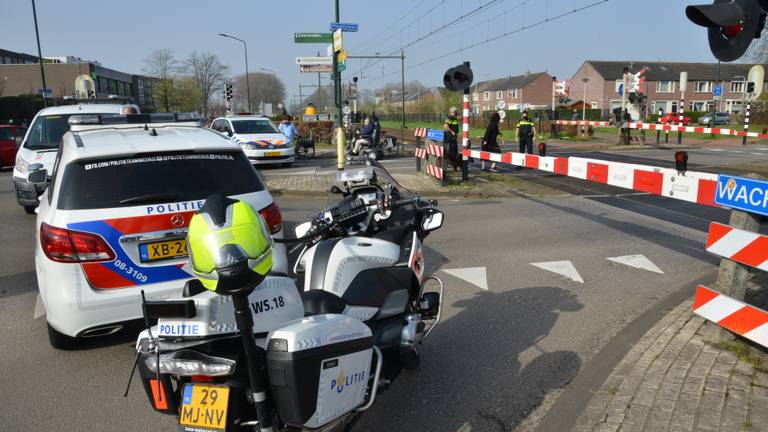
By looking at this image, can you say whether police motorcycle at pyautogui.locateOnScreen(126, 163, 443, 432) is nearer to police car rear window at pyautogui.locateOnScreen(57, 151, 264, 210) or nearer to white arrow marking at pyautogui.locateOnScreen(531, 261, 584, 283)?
police car rear window at pyautogui.locateOnScreen(57, 151, 264, 210)

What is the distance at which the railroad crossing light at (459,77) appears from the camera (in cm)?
1214

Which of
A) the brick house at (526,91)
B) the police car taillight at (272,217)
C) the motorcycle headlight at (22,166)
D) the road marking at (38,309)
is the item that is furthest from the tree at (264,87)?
the police car taillight at (272,217)

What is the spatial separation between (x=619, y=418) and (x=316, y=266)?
1.88m

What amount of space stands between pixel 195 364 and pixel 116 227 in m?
2.02

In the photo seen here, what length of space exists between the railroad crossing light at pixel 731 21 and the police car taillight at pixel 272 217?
329 centimetres

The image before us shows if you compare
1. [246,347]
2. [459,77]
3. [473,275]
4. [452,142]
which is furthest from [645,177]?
[452,142]

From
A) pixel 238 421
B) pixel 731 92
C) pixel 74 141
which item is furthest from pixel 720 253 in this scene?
pixel 731 92

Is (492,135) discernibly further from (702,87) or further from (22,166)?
(702,87)

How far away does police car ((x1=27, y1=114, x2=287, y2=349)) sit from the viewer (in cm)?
372

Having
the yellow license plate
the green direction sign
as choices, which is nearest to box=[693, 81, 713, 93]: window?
the green direction sign

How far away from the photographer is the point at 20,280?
6164mm

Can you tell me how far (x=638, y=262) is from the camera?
21.3 ft

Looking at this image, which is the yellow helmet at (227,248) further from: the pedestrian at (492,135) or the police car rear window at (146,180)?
the pedestrian at (492,135)

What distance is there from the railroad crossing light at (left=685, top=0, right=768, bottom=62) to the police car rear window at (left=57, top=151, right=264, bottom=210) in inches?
136
